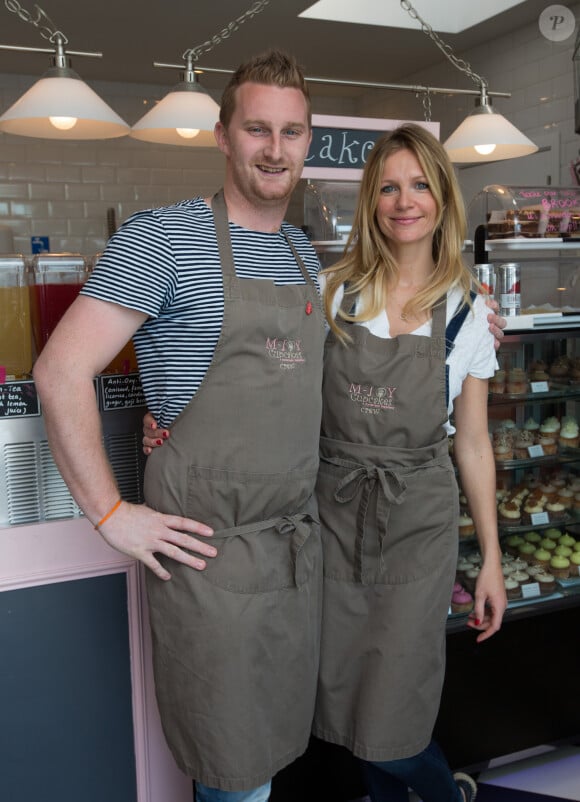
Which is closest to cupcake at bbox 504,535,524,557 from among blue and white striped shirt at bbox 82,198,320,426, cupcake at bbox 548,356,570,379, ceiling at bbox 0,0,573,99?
cupcake at bbox 548,356,570,379

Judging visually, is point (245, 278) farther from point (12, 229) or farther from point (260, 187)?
point (12, 229)

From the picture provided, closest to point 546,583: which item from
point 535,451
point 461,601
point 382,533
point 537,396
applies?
point 461,601

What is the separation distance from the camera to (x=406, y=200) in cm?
182

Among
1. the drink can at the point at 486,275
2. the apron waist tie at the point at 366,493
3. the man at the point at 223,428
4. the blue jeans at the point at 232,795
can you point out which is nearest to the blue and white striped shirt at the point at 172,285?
the man at the point at 223,428

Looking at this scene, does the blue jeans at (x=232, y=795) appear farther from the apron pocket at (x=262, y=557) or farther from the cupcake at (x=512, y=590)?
the cupcake at (x=512, y=590)

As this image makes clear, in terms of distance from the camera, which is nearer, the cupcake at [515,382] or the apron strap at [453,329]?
the apron strap at [453,329]

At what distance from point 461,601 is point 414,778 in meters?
0.77

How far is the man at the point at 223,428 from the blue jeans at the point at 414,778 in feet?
1.25

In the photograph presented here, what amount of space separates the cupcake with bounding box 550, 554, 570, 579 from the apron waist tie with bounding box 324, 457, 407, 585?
122cm

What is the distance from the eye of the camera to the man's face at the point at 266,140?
154 centimetres

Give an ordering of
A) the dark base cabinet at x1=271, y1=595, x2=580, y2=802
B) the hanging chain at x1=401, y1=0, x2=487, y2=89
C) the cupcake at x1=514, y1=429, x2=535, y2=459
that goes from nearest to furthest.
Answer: the dark base cabinet at x1=271, y1=595, x2=580, y2=802
the cupcake at x1=514, y1=429, x2=535, y2=459
the hanging chain at x1=401, y1=0, x2=487, y2=89

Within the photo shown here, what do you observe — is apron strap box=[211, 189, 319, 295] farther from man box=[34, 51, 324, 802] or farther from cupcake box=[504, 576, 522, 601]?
cupcake box=[504, 576, 522, 601]

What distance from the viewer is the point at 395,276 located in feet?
6.26

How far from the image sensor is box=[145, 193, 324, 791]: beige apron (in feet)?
5.04
